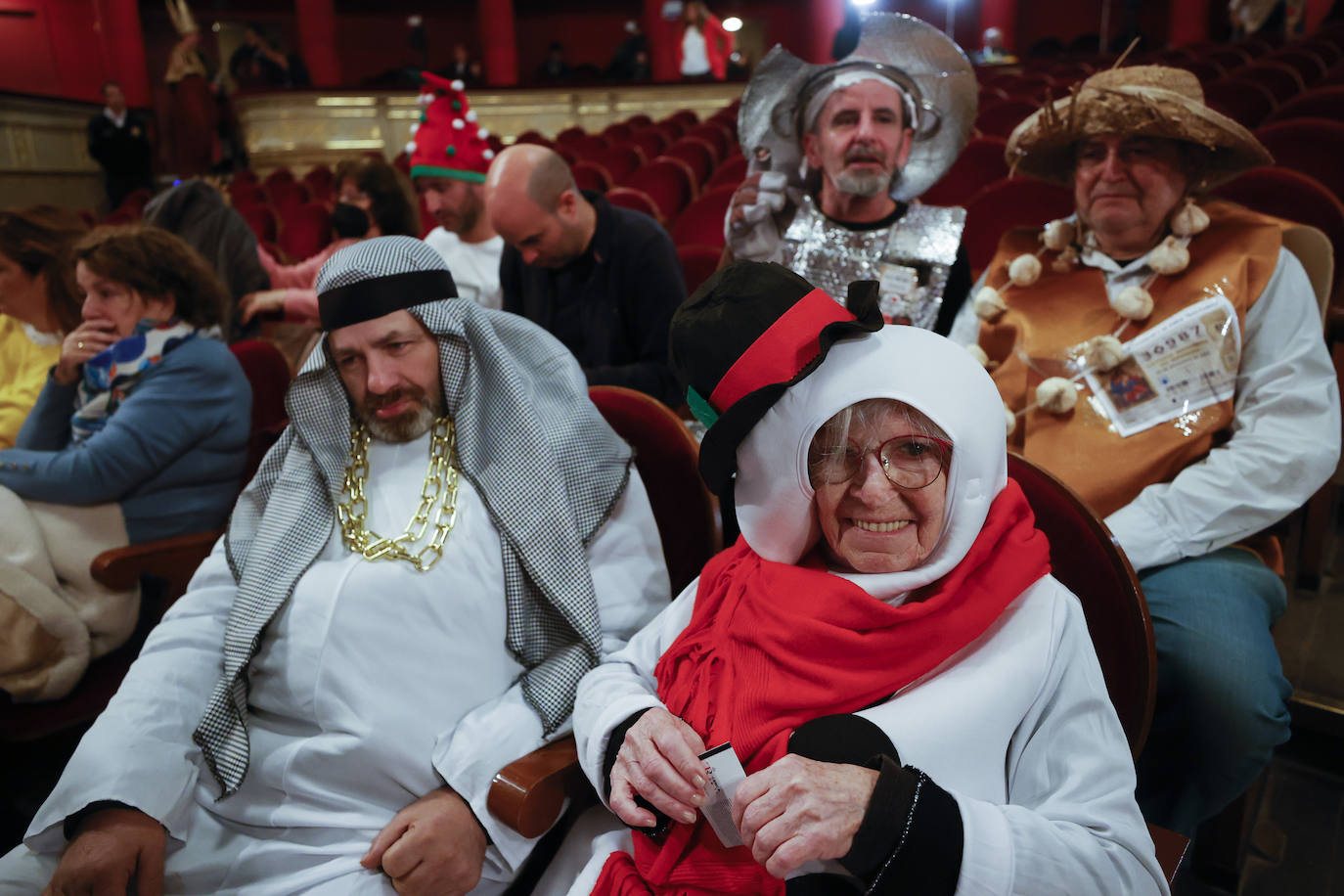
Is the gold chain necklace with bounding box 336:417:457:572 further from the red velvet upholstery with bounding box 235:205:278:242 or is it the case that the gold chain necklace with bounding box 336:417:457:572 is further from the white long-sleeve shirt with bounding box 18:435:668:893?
the red velvet upholstery with bounding box 235:205:278:242

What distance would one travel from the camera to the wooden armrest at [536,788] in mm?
1147

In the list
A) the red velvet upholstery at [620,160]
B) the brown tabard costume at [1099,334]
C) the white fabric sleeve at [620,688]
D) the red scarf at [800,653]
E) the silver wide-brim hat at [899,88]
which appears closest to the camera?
the red scarf at [800,653]

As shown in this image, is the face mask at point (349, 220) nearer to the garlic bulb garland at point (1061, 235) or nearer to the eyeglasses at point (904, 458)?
the garlic bulb garland at point (1061, 235)

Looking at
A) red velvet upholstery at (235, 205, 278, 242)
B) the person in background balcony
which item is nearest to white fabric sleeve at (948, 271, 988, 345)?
red velvet upholstery at (235, 205, 278, 242)

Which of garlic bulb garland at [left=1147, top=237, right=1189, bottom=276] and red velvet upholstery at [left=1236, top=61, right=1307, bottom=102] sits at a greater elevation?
red velvet upholstery at [left=1236, top=61, right=1307, bottom=102]

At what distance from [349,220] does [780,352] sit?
299cm

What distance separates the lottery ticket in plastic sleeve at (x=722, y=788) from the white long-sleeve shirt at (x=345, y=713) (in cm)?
39

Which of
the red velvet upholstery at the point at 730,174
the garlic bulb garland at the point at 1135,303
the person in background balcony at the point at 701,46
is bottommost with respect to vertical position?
the garlic bulb garland at the point at 1135,303

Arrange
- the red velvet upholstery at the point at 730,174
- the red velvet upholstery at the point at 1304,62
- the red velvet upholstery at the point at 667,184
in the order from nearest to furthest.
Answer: the red velvet upholstery at the point at 730,174
the red velvet upholstery at the point at 667,184
the red velvet upholstery at the point at 1304,62

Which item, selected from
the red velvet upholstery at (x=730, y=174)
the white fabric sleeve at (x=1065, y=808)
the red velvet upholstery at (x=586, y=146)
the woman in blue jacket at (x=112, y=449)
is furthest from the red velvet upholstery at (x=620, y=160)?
the white fabric sleeve at (x=1065, y=808)

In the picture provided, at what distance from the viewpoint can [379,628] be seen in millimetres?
1311

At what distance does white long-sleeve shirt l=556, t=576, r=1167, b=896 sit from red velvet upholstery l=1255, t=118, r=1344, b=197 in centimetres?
277

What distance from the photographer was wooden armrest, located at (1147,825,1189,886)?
3.14 feet

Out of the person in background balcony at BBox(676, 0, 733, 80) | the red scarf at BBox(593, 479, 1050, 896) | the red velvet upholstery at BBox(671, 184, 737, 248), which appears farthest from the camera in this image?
the person in background balcony at BBox(676, 0, 733, 80)
